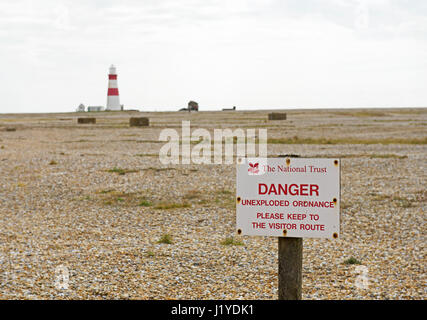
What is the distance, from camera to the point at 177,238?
11.5 meters

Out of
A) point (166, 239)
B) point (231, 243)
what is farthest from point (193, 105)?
point (231, 243)

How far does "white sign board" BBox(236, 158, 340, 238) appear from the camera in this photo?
5.04 meters

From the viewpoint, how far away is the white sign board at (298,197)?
16.5 feet

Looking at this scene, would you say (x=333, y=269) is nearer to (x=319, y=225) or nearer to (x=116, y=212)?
(x=319, y=225)

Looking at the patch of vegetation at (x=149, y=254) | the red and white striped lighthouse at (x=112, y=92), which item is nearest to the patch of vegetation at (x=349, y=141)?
the patch of vegetation at (x=149, y=254)

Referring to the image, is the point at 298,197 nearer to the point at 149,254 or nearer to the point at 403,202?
the point at 149,254

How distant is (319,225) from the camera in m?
5.07

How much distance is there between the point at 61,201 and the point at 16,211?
1596mm

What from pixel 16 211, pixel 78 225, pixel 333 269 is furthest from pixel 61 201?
pixel 333 269

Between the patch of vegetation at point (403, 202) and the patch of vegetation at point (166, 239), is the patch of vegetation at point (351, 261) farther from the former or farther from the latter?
the patch of vegetation at point (403, 202)

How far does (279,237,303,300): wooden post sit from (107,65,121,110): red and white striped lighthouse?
88.0 meters

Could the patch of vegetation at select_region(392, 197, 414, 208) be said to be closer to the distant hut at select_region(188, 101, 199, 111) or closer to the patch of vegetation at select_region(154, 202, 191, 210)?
the patch of vegetation at select_region(154, 202, 191, 210)

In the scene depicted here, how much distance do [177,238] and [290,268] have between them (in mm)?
6268

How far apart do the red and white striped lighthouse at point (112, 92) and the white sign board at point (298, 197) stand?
3470 inches
